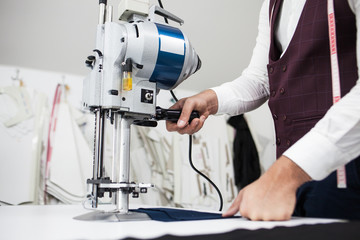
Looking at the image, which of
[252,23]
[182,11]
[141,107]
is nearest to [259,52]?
[141,107]

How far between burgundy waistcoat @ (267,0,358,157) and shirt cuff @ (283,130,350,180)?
0.26 metres

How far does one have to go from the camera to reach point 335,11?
32.5 inches

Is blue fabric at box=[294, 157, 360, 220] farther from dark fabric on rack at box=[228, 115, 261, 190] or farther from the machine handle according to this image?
dark fabric on rack at box=[228, 115, 261, 190]

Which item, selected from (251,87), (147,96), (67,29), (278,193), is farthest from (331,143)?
(67,29)

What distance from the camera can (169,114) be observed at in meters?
0.90

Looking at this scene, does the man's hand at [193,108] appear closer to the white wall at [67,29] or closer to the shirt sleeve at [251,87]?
the shirt sleeve at [251,87]

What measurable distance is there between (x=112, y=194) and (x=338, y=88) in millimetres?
607

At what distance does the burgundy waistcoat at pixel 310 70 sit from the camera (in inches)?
32.1

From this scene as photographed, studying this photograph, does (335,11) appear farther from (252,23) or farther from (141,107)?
(252,23)

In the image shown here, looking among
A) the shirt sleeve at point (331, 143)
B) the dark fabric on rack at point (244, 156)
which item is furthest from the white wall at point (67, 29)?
the shirt sleeve at point (331, 143)

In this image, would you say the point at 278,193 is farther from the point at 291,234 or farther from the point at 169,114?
the point at 169,114

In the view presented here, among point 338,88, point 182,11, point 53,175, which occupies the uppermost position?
point 182,11

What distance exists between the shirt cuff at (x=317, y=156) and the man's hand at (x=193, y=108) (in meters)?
0.37

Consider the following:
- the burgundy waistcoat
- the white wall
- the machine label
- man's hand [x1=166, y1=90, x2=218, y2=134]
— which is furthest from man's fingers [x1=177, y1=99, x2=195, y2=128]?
the white wall
